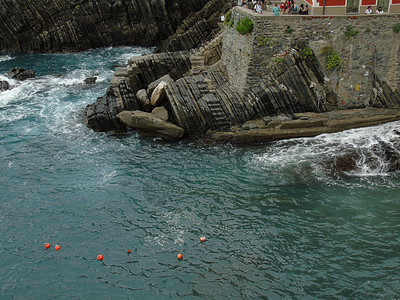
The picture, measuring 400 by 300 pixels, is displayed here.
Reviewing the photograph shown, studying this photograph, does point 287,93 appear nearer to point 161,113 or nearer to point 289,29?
point 289,29

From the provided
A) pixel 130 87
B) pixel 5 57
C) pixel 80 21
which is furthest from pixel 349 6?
pixel 5 57

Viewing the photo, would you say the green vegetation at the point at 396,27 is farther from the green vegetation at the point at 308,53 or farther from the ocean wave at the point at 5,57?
the ocean wave at the point at 5,57

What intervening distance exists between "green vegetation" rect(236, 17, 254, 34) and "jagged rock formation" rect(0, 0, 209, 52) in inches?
1195

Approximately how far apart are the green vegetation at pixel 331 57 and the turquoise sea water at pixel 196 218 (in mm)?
5910

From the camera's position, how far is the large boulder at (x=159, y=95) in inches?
1351

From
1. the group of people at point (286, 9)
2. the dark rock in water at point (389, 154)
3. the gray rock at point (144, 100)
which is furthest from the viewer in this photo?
the gray rock at point (144, 100)

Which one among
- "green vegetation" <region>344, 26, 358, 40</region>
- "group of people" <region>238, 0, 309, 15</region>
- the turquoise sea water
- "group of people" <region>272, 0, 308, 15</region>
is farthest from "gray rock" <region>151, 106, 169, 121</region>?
"green vegetation" <region>344, 26, 358, 40</region>

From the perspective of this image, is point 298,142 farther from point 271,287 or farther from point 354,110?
point 271,287

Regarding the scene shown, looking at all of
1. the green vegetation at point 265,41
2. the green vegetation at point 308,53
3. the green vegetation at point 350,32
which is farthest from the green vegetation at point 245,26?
the green vegetation at point 350,32

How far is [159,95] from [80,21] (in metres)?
36.0

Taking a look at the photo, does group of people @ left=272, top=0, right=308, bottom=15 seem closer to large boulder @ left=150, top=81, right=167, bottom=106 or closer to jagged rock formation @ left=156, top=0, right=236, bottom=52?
large boulder @ left=150, top=81, right=167, bottom=106

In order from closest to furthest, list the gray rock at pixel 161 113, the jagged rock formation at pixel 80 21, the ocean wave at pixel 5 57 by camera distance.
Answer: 1. the gray rock at pixel 161 113
2. the ocean wave at pixel 5 57
3. the jagged rock formation at pixel 80 21

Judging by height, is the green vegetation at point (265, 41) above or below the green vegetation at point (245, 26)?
below

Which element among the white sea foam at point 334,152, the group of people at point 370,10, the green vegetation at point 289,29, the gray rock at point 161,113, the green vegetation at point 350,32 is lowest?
the white sea foam at point 334,152
